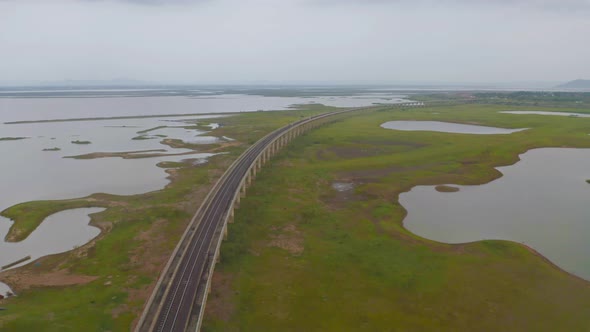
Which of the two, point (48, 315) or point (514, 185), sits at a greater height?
point (514, 185)

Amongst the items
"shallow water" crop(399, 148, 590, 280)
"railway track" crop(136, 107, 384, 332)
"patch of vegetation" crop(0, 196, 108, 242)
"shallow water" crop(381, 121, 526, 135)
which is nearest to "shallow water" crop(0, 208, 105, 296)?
"patch of vegetation" crop(0, 196, 108, 242)

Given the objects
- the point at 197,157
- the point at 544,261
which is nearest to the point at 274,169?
the point at 197,157

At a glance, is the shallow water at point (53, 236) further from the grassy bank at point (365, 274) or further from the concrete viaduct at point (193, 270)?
the grassy bank at point (365, 274)

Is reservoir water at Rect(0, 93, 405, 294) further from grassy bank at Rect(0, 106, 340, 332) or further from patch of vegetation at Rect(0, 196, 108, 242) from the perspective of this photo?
grassy bank at Rect(0, 106, 340, 332)

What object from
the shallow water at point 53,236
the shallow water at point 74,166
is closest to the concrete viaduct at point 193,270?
the shallow water at point 53,236

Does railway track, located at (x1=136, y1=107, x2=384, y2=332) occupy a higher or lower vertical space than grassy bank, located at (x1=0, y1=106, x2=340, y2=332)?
higher

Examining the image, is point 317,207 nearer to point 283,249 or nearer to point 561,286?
point 283,249

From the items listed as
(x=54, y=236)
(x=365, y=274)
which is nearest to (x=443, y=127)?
(x=365, y=274)

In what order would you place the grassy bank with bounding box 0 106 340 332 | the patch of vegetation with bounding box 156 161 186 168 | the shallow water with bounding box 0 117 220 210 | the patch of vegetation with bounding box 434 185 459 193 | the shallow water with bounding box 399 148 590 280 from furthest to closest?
1. the patch of vegetation with bounding box 156 161 186 168
2. the shallow water with bounding box 0 117 220 210
3. the patch of vegetation with bounding box 434 185 459 193
4. the shallow water with bounding box 399 148 590 280
5. the grassy bank with bounding box 0 106 340 332
